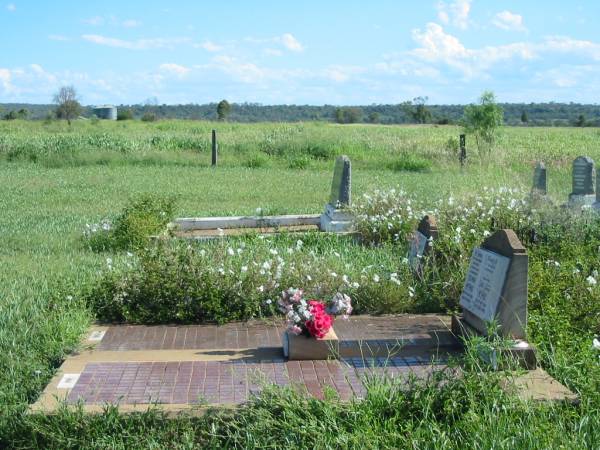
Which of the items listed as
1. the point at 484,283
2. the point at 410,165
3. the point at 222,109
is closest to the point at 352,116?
the point at 222,109

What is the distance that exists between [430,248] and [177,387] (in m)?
3.93

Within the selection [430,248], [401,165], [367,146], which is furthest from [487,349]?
[367,146]

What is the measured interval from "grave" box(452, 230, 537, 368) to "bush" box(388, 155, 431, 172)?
19746 mm

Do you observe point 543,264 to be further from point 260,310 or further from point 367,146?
point 367,146

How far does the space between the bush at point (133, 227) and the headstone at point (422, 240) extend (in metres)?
3.58

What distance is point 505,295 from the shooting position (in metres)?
5.93

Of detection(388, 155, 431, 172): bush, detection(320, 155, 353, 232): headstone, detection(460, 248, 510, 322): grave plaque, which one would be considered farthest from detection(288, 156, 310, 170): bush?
detection(460, 248, 510, 322): grave plaque

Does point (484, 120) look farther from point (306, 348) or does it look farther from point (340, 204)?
point (306, 348)

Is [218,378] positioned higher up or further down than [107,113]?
further down

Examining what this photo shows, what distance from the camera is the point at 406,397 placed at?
476 cm

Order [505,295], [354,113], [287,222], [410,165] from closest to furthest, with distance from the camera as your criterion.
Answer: [505,295], [287,222], [410,165], [354,113]

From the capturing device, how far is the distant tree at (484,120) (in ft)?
95.6

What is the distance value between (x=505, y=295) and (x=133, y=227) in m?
6.31

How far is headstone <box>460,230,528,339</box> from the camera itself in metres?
5.90
